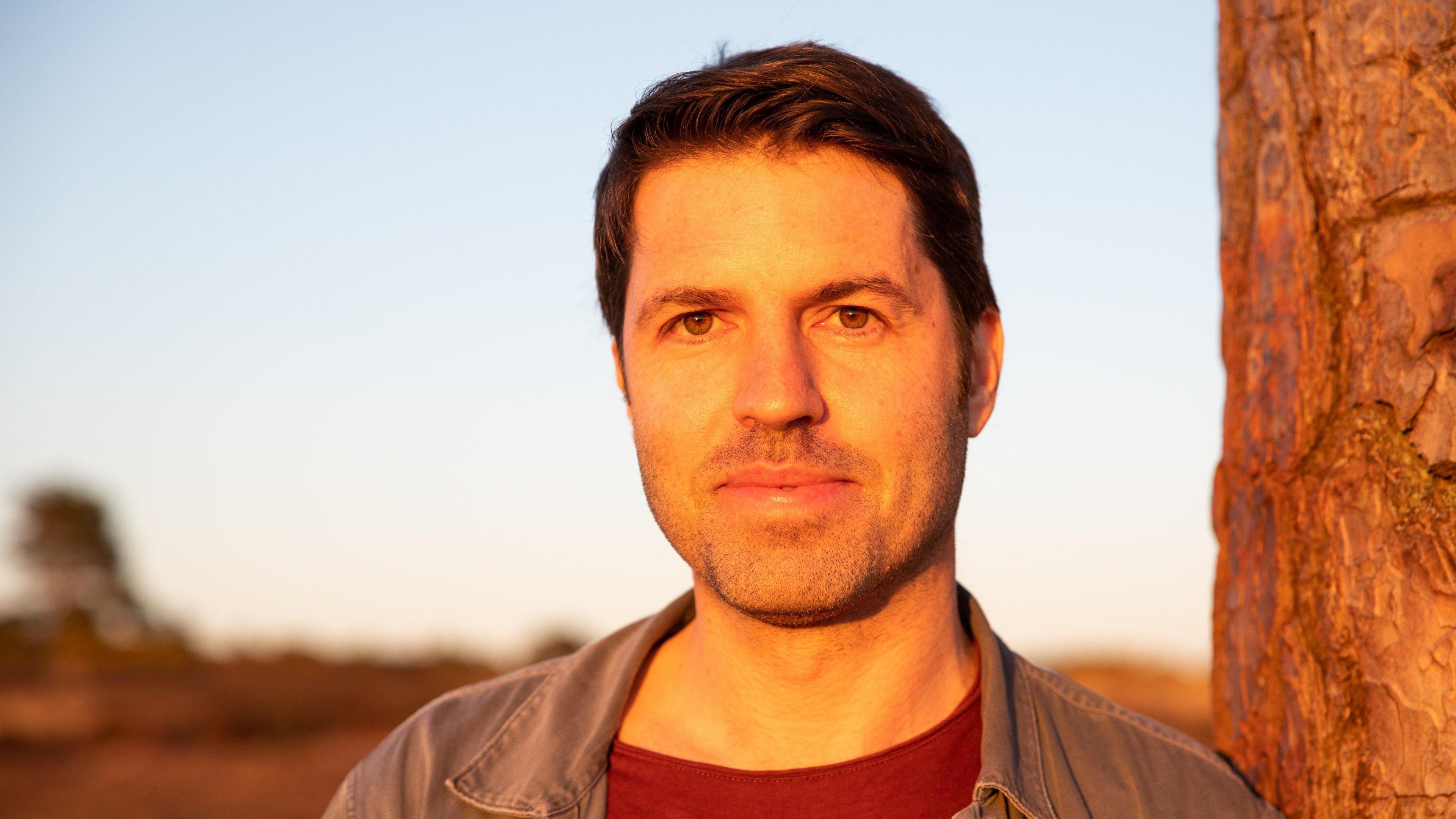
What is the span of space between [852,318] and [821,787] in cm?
108

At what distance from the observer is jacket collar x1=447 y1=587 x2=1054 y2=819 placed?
2.38 m

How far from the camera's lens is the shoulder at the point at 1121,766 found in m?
2.34

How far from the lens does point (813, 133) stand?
259cm

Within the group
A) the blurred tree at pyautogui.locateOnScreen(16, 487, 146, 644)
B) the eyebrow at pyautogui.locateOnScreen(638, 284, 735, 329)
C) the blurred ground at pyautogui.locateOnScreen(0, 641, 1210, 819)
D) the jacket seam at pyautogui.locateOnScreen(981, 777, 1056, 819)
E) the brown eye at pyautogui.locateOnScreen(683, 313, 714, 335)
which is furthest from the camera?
the blurred tree at pyautogui.locateOnScreen(16, 487, 146, 644)

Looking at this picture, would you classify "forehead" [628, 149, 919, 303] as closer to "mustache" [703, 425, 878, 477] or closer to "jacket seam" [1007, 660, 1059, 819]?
"mustache" [703, 425, 878, 477]

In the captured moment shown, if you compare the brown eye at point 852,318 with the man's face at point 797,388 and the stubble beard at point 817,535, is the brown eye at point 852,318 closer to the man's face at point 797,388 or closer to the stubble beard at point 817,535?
the man's face at point 797,388

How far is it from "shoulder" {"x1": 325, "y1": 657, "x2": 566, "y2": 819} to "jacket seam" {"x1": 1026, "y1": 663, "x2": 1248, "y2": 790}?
1.26 m

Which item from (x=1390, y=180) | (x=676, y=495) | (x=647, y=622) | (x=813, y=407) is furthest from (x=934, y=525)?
(x=1390, y=180)

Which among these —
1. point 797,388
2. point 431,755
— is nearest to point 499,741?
point 431,755

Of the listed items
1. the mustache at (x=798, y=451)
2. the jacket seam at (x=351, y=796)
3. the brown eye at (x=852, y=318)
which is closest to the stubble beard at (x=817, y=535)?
the mustache at (x=798, y=451)

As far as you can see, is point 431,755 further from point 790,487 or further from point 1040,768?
point 1040,768

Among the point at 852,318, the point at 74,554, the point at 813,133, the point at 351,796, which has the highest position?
the point at 813,133

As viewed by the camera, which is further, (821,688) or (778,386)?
(821,688)

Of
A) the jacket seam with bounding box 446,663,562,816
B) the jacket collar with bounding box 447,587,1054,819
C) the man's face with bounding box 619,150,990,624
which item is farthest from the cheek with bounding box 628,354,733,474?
the jacket seam with bounding box 446,663,562,816
